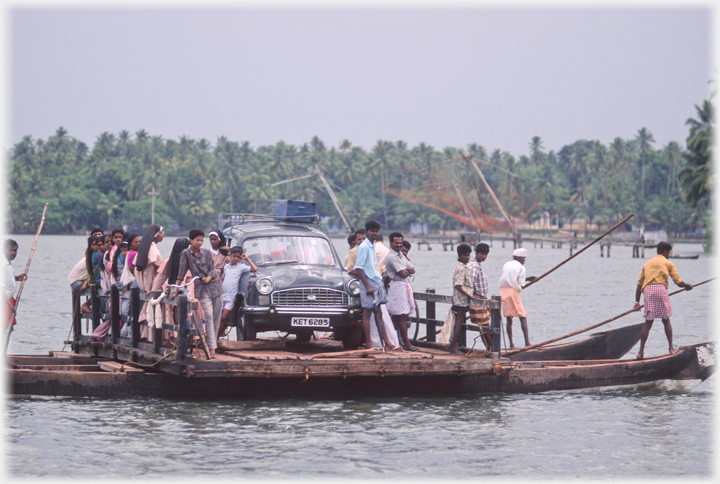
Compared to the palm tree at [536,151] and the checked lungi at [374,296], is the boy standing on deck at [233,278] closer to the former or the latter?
the checked lungi at [374,296]

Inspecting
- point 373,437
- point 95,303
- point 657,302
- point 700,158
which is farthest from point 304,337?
point 700,158

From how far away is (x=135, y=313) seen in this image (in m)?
12.0

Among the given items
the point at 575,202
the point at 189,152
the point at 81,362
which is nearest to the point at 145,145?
the point at 189,152

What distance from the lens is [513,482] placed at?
29.4 feet

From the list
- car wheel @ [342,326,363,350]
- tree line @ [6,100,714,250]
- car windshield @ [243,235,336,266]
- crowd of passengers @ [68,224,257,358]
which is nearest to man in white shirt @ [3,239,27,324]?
crowd of passengers @ [68,224,257,358]

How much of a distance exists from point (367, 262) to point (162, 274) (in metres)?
2.80

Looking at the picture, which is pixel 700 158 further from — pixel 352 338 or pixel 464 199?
pixel 352 338

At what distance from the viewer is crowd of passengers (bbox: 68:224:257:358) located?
37.0 ft

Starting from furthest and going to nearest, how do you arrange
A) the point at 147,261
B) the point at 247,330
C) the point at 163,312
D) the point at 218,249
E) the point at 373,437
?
the point at 218,249 → the point at 247,330 → the point at 147,261 → the point at 163,312 → the point at 373,437

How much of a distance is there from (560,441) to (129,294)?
20.6 ft

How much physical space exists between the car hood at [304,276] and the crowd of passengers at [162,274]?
341 millimetres

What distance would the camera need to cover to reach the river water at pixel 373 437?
30.2 feet

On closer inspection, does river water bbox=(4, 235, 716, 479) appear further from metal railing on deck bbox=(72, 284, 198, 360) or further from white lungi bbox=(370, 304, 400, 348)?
metal railing on deck bbox=(72, 284, 198, 360)

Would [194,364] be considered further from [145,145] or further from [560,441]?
[145,145]
